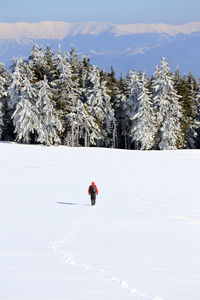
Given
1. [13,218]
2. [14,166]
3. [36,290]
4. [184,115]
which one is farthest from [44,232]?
[184,115]

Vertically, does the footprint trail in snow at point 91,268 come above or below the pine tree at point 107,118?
below

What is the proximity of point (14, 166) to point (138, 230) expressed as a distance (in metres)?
27.9

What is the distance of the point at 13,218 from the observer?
1877 centimetres

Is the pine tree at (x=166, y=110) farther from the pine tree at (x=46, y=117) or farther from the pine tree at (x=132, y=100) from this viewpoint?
the pine tree at (x=46, y=117)

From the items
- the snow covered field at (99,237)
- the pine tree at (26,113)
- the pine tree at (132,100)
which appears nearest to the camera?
the snow covered field at (99,237)

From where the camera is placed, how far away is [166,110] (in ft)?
211

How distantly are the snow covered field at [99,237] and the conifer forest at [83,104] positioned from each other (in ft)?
68.3

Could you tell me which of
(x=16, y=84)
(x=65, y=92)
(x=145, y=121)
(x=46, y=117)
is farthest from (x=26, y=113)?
(x=145, y=121)

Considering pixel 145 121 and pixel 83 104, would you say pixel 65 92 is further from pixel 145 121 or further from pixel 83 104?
pixel 145 121

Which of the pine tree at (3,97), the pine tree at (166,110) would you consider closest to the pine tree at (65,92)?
the pine tree at (3,97)

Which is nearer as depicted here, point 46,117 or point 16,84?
point 46,117

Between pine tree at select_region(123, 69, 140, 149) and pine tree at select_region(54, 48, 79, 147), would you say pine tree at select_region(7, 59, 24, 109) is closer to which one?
pine tree at select_region(54, 48, 79, 147)

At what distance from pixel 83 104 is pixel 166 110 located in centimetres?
1221

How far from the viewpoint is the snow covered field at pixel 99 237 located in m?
9.66
